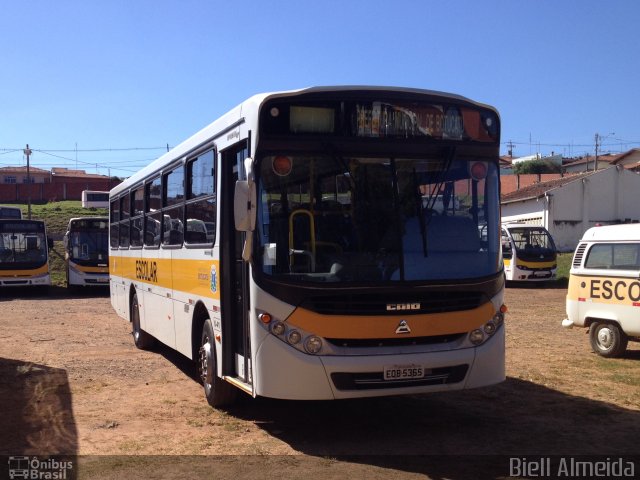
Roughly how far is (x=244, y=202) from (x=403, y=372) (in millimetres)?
2134

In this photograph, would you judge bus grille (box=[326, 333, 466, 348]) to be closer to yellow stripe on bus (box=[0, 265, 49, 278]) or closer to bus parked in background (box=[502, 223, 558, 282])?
bus parked in background (box=[502, 223, 558, 282])

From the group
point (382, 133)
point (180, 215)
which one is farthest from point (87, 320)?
point (382, 133)

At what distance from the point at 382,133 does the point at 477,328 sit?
2105mm

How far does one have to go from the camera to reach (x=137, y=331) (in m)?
13.8

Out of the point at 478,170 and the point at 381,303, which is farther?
the point at 478,170

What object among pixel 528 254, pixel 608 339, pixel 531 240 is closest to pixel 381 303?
pixel 608 339

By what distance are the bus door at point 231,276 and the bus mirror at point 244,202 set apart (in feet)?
2.73

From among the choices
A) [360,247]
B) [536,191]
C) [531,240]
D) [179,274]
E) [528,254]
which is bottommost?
[528,254]

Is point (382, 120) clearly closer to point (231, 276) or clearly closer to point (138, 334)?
point (231, 276)

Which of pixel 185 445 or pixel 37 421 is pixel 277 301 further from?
pixel 37 421

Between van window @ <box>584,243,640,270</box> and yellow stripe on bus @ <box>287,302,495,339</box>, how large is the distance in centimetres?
560

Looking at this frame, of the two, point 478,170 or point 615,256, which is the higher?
point 478,170

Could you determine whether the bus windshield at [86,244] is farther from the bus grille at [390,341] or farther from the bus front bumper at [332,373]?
the bus grille at [390,341]

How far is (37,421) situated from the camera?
8258mm
